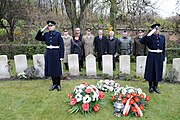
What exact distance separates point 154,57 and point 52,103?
2889 mm

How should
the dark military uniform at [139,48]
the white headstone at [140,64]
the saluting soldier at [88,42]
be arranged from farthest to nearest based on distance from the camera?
1. the dark military uniform at [139,48]
2. the saluting soldier at [88,42]
3. the white headstone at [140,64]

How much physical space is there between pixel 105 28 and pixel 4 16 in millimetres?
7055

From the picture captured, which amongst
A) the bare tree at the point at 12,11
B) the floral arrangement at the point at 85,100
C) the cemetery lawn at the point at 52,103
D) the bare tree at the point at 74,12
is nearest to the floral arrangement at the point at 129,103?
the cemetery lawn at the point at 52,103

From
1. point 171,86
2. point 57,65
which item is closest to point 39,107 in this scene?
point 57,65

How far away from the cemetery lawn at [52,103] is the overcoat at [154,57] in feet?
1.73

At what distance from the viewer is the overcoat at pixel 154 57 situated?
5.04 metres

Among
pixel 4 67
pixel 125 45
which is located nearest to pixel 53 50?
pixel 4 67

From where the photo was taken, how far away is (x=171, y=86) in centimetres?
582

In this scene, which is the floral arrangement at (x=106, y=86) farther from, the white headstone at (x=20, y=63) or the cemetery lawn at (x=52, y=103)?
the white headstone at (x=20, y=63)

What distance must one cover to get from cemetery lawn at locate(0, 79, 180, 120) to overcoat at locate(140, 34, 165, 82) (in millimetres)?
528

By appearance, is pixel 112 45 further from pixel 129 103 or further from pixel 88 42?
pixel 129 103

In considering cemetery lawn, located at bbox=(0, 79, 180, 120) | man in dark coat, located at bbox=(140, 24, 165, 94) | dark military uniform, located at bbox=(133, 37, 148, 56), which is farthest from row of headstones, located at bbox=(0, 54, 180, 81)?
dark military uniform, located at bbox=(133, 37, 148, 56)

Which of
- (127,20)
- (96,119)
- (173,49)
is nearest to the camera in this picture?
(96,119)

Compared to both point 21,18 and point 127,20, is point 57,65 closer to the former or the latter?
point 21,18
